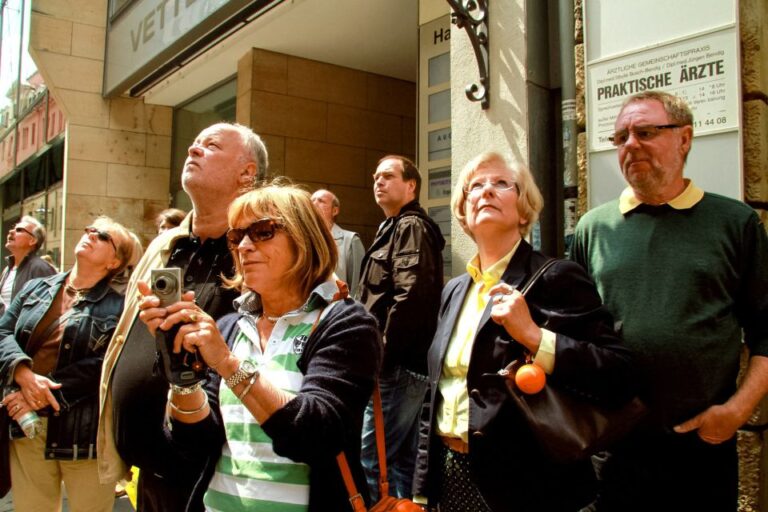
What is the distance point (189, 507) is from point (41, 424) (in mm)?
2049

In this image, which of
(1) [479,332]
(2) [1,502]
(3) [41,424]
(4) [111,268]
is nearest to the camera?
(1) [479,332]

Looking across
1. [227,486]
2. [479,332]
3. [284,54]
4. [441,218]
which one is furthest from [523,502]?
[284,54]

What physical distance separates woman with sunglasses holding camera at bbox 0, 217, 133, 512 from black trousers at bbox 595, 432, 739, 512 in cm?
277

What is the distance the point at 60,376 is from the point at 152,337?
144 cm

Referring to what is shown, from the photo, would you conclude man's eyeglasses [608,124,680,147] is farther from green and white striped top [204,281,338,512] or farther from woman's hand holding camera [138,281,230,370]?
woman's hand holding camera [138,281,230,370]

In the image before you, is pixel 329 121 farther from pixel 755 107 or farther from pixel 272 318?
pixel 272 318

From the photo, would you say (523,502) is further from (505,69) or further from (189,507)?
(505,69)

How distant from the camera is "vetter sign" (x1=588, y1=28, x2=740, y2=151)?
2.78m

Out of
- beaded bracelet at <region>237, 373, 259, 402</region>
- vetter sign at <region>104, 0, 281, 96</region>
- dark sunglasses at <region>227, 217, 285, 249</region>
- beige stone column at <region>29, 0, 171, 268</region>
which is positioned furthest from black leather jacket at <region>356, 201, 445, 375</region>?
beige stone column at <region>29, 0, 171, 268</region>

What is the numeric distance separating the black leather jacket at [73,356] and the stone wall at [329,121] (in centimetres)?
398

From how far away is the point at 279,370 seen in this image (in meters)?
1.84

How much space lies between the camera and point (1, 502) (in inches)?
197

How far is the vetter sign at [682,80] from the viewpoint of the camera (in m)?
2.78

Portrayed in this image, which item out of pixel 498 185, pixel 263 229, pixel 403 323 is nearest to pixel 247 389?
pixel 263 229
